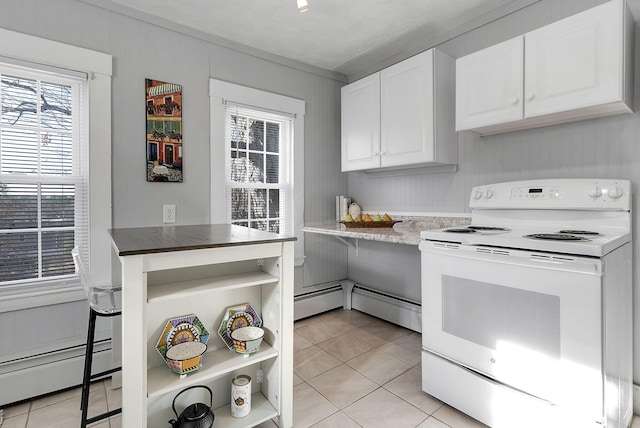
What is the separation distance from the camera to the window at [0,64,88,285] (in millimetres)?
1983

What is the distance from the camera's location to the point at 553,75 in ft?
5.92

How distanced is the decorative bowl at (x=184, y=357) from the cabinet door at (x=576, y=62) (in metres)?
2.11

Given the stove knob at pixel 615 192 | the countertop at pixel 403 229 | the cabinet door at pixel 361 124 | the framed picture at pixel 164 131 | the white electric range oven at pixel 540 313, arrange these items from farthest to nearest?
the cabinet door at pixel 361 124 → the framed picture at pixel 164 131 → the countertop at pixel 403 229 → the stove knob at pixel 615 192 → the white electric range oven at pixel 540 313

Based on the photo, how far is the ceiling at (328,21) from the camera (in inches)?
89.2

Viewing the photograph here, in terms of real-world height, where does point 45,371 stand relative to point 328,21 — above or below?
below

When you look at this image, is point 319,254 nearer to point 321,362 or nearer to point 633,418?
point 321,362

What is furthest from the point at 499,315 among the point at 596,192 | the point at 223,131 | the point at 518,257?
the point at 223,131

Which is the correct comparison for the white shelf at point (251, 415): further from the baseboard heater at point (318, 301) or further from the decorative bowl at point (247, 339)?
the baseboard heater at point (318, 301)

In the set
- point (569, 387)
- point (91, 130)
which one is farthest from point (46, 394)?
point (569, 387)

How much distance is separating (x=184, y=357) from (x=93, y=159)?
4.98 feet

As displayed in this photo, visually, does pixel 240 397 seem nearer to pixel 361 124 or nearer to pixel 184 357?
pixel 184 357

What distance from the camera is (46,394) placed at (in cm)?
205

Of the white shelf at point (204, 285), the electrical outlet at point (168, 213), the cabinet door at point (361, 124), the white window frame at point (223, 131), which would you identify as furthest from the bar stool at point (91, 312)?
the cabinet door at point (361, 124)

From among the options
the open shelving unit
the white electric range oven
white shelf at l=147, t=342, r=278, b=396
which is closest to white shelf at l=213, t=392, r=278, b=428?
the open shelving unit
